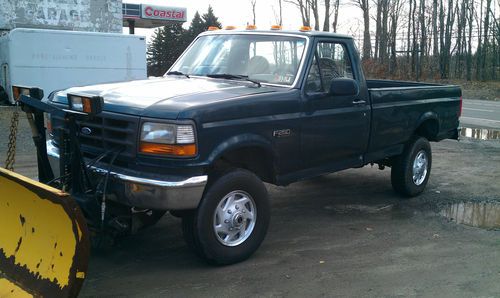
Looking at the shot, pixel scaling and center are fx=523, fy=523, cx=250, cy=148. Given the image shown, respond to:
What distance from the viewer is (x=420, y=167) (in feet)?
24.4

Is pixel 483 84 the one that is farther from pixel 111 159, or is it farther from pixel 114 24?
pixel 111 159

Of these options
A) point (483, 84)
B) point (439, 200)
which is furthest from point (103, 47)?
point (483, 84)

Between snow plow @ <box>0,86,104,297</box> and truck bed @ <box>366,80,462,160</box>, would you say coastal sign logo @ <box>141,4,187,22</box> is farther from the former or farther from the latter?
snow plow @ <box>0,86,104,297</box>

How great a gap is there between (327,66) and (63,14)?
23327 mm

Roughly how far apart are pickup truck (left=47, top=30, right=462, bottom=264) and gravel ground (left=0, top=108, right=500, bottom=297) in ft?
1.24

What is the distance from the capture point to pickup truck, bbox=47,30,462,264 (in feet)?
13.6

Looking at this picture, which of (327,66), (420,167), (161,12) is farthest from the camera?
(161,12)

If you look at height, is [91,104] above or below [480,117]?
above

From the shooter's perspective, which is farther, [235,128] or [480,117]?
[480,117]

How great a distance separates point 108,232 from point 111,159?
1.96 feet

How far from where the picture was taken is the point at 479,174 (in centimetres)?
871

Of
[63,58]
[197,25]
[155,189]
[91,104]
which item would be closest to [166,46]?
[197,25]

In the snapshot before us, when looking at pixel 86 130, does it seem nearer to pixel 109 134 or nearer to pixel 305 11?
pixel 109 134

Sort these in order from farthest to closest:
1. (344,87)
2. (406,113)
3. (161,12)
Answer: (161,12) < (406,113) < (344,87)
